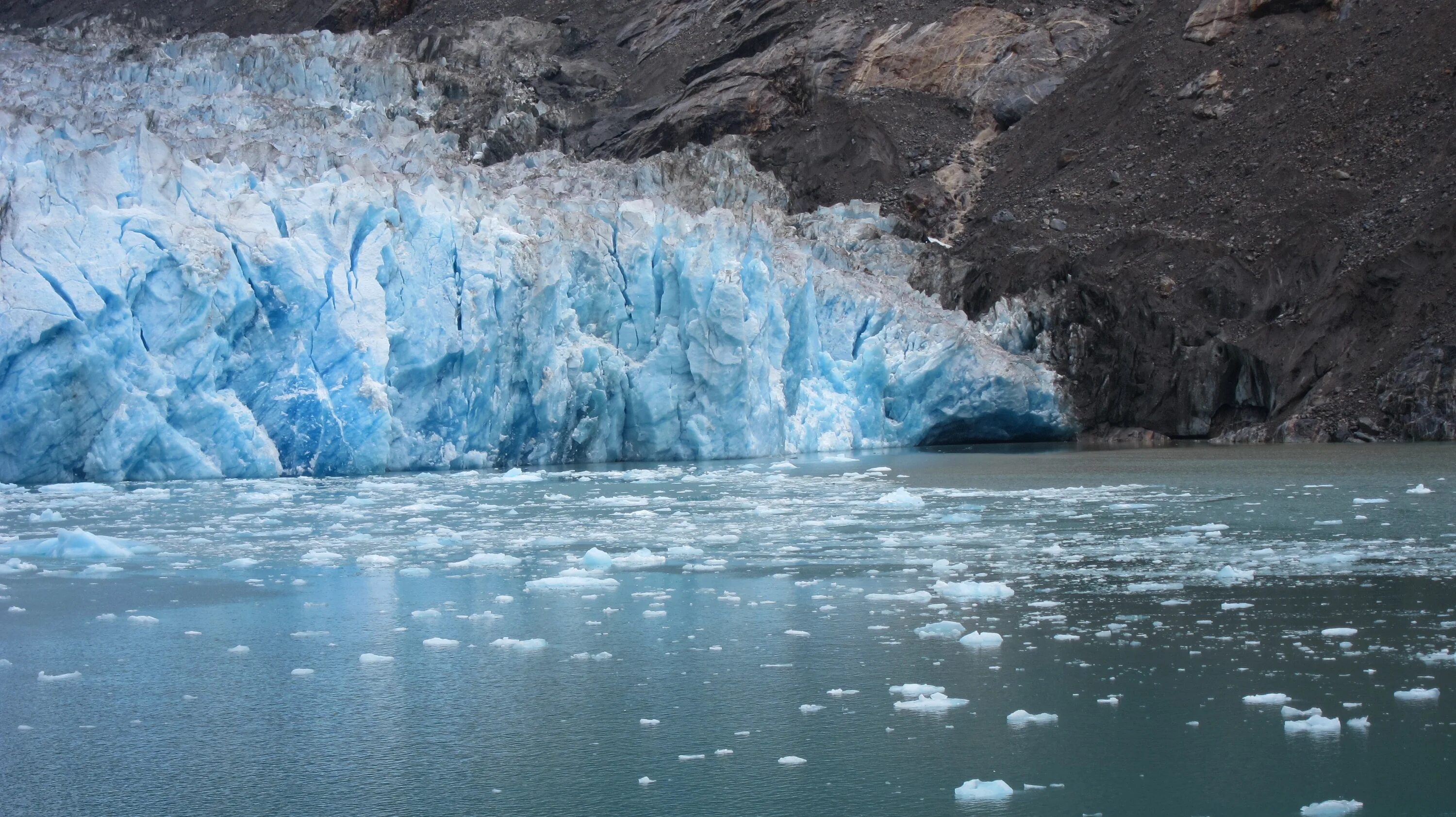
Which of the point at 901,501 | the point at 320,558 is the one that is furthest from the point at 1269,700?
the point at 901,501

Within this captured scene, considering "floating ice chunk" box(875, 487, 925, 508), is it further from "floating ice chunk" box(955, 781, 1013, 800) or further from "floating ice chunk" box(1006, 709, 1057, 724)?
"floating ice chunk" box(955, 781, 1013, 800)

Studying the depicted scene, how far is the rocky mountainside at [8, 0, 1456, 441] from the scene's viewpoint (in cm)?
2130

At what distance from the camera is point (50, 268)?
41.1 ft

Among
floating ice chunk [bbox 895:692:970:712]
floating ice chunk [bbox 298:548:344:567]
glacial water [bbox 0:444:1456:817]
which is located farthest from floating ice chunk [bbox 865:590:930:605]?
floating ice chunk [bbox 298:548:344:567]

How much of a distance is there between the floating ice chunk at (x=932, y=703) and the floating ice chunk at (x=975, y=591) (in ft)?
6.09

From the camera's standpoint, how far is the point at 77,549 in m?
7.95

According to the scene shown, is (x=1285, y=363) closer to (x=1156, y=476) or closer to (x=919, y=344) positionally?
(x=919, y=344)

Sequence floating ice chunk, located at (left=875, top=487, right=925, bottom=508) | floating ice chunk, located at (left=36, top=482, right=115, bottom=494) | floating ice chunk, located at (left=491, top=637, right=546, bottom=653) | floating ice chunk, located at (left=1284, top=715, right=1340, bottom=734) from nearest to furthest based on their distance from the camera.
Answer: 1. floating ice chunk, located at (left=1284, top=715, right=1340, bottom=734)
2. floating ice chunk, located at (left=491, top=637, right=546, bottom=653)
3. floating ice chunk, located at (left=875, top=487, right=925, bottom=508)
4. floating ice chunk, located at (left=36, top=482, right=115, bottom=494)

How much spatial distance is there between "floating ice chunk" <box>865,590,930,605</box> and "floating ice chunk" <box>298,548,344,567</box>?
3470 millimetres

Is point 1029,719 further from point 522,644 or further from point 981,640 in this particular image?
point 522,644

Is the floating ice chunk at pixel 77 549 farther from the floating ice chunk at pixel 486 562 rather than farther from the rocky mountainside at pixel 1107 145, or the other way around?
the rocky mountainside at pixel 1107 145

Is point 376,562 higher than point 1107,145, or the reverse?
point 1107,145

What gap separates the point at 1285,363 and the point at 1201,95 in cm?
998

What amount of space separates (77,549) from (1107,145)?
2578 cm
